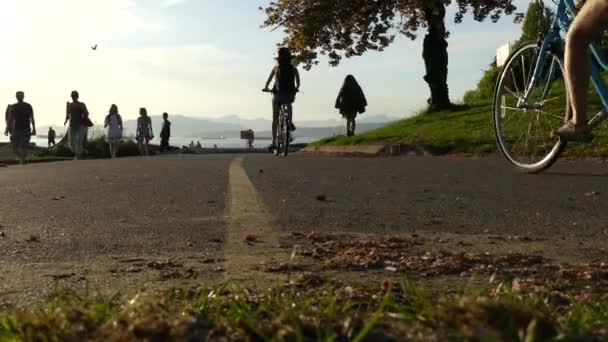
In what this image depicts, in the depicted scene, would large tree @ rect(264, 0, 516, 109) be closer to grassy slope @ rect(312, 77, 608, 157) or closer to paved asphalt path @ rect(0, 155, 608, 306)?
grassy slope @ rect(312, 77, 608, 157)

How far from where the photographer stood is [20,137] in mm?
19984

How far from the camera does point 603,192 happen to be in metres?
5.29

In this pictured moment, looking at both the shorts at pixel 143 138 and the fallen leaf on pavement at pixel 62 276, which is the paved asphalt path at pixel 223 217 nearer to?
the fallen leaf on pavement at pixel 62 276

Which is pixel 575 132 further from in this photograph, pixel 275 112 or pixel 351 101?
pixel 351 101

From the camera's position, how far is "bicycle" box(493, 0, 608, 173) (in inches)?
229

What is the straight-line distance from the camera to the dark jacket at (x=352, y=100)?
28719mm

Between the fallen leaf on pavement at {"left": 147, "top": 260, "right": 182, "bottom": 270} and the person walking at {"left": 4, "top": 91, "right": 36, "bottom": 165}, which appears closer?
the fallen leaf on pavement at {"left": 147, "top": 260, "right": 182, "bottom": 270}

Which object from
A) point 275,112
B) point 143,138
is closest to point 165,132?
point 143,138

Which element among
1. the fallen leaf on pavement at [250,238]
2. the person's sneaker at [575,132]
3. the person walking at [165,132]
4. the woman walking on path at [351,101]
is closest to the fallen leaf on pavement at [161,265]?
the fallen leaf on pavement at [250,238]

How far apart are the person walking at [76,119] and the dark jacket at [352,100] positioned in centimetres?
1007

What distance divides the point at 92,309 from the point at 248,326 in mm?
339

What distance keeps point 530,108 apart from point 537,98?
12 cm

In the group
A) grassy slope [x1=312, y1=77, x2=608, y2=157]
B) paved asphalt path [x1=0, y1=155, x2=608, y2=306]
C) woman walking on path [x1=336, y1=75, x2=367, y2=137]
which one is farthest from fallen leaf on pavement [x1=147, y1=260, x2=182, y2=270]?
woman walking on path [x1=336, y1=75, x2=367, y2=137]

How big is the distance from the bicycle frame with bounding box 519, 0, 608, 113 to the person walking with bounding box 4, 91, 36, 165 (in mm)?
16317
